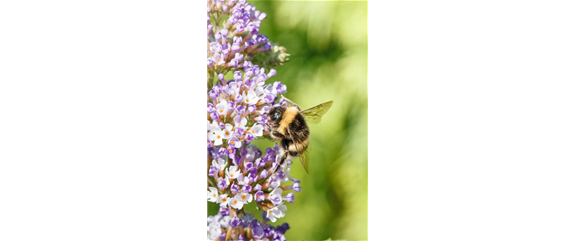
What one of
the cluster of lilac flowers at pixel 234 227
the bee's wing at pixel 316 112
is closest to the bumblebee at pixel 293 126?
the bee's wing at pixel 316 112

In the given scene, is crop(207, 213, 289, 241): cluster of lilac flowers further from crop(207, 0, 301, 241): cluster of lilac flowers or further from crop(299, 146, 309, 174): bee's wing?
crop(299, 146, 309, 174): bee's wing

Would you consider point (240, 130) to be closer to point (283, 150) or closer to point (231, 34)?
point (283, 150)

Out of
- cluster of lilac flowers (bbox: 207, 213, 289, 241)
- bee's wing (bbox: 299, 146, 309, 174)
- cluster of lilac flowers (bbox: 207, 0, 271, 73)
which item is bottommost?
cluster of lilac flowers (bbox: 207, 213, 289, 241)

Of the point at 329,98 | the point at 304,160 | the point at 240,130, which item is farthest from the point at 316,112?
the point at 240,130
